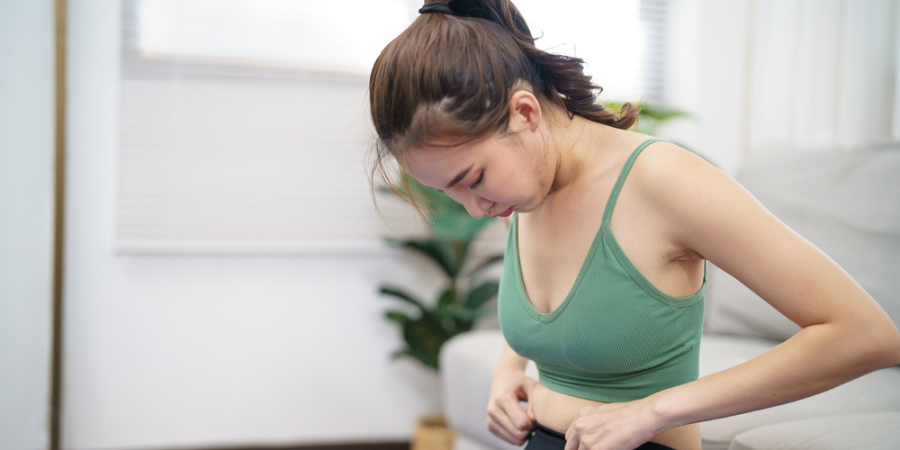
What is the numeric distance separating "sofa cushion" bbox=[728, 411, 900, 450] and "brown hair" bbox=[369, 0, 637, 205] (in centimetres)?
64

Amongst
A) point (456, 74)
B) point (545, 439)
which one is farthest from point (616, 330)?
point (456, 74)

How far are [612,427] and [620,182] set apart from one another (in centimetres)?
27

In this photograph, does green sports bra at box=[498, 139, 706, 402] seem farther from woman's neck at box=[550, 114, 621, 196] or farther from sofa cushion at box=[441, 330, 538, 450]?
sofa cushion at box=[441, 330, 538, 450]

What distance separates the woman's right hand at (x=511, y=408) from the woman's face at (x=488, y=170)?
0.98 feet

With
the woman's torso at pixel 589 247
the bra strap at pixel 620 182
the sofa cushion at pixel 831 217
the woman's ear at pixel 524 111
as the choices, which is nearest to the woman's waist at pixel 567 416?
the woman's torso at pixel 589 247

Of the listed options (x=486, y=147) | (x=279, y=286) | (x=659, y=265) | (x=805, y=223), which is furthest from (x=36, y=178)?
(x=805, y=223)

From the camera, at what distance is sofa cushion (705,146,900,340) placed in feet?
4.66

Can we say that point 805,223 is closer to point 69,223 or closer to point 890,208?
point 890,208

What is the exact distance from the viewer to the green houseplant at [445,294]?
6.73ft

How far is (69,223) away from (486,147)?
1871mm

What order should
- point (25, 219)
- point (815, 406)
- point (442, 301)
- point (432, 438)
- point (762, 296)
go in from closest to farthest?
point (762, 296) → point (815, 406) → point (25, 219) → point (432, 438) → point (442, 301)

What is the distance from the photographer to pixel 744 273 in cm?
63

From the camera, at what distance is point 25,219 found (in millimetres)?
1675

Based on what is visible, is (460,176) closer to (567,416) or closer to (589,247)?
(589,247)
